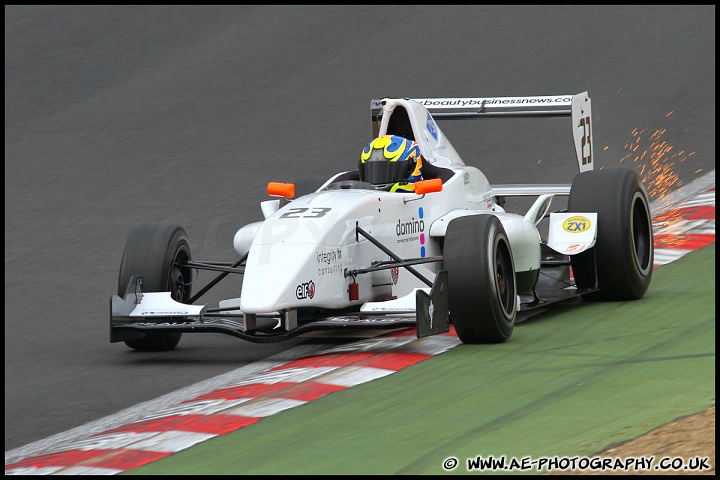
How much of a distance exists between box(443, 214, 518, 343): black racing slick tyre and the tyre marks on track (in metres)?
0.29

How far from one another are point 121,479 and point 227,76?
48.2 feet

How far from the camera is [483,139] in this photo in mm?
17656

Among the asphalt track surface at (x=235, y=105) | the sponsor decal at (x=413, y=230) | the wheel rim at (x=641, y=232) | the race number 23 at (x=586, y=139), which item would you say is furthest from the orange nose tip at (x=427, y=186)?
the race number 23 at (x=586, y=139)

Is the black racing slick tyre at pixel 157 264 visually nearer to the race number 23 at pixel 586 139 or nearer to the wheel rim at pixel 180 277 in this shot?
Result: the wheel rim at pixel 180 277

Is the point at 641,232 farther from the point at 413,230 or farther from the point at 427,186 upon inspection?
the point at 427,186

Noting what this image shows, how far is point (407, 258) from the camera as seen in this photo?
9859mm

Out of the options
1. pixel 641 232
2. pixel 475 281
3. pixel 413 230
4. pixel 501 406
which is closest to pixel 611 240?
pixel 641 232

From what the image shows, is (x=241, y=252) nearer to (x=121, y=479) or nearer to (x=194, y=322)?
(x=194, y=322)

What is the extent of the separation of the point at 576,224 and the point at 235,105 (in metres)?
9.91

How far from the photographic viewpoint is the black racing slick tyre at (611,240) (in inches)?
409

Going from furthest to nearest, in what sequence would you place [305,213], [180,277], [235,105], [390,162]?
1. [235,105]
2. [390,162]
3. [180,277]
4. [305,213]

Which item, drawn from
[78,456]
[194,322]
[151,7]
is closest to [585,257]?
[194,322]

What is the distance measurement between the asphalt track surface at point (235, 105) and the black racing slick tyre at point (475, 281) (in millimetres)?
1442

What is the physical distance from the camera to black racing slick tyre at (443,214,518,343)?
28.7 feet
